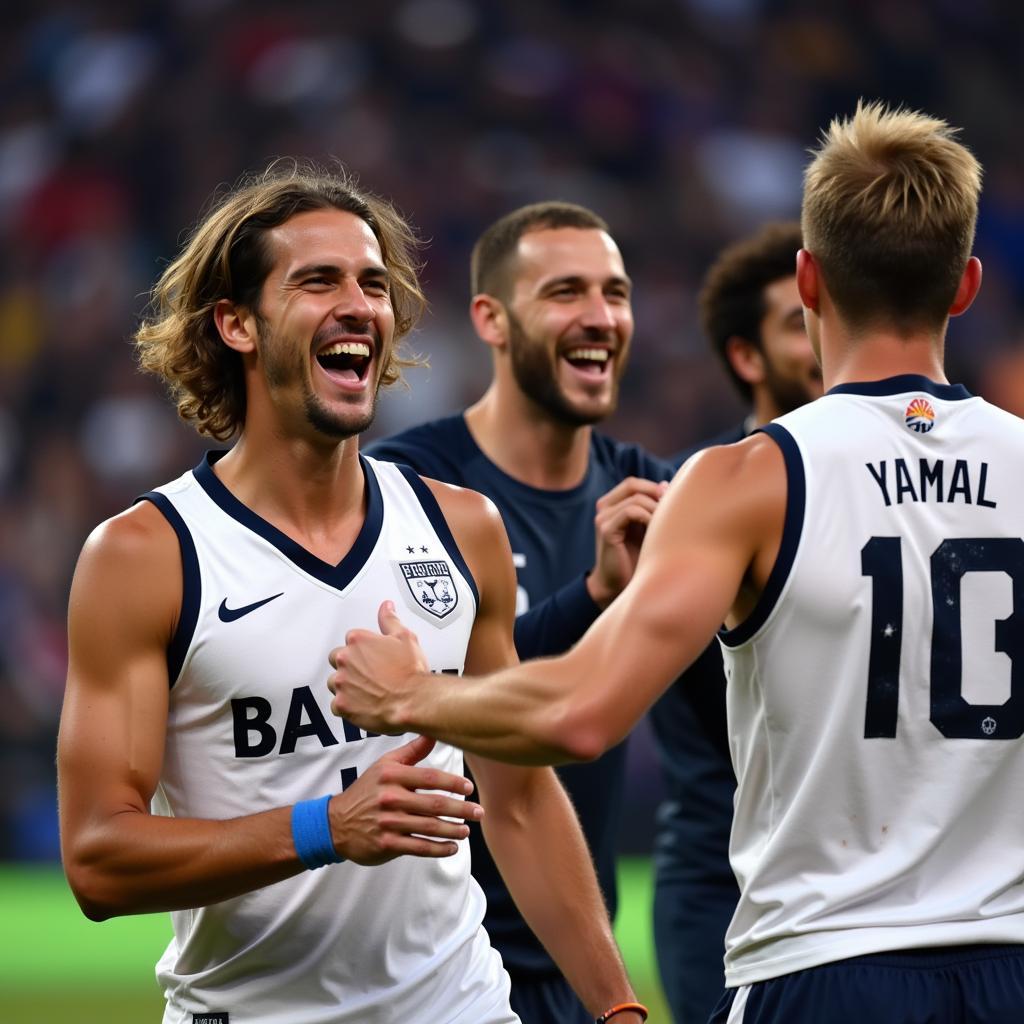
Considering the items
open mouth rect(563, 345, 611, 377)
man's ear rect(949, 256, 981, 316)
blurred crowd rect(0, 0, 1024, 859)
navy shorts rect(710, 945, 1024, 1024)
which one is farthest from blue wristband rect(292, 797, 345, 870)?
blurred crowd rect(0, 0, 1024, 859)

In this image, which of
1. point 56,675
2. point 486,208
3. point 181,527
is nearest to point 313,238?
point 181,527

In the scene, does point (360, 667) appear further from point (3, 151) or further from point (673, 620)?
point (3, 151)

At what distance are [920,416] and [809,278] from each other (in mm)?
335

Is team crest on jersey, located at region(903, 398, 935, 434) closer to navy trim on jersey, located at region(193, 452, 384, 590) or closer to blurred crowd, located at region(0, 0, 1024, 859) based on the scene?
navy trim on jersey, located at region(193, 452, 384, 590)

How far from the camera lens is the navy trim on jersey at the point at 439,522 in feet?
12.8

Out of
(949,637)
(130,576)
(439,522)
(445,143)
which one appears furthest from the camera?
(445,143)

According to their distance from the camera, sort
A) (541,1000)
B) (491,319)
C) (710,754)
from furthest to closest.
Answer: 1. (491,319)
2. (710,754)
3. (541,1000)

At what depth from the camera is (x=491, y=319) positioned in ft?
20.3

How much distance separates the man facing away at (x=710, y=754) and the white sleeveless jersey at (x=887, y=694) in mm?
→ 2041

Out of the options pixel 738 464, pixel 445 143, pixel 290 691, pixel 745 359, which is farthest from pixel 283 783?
pixel 445 143


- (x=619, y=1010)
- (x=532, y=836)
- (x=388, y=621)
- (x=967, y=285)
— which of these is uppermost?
(x=967, y=285)

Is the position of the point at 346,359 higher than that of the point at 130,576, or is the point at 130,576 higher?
the point at 346,359

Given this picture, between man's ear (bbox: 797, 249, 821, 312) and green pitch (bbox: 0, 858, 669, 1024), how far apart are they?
5763 millimetres

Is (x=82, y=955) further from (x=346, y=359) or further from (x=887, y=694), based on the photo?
(x=887, y=694)
